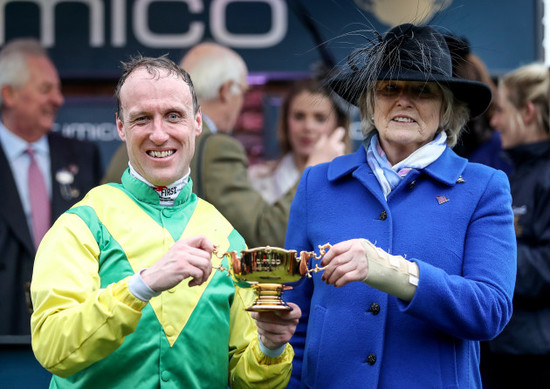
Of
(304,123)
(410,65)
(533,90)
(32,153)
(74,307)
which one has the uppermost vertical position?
(410,65)

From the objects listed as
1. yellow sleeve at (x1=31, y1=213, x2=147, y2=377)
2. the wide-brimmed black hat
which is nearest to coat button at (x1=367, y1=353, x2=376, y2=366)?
yellow sleeve at (x1=31, y1=213, x2=147, y2=377)

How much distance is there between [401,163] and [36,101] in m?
3.38

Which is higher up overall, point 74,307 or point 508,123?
point 508,123

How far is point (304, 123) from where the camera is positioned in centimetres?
573

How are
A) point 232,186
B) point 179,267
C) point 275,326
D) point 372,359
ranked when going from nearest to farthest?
point 179,267 < point 275,326 < point 372,359 < point 232,186

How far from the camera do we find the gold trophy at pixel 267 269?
263 cm

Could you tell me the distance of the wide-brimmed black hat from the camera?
9.91 feet

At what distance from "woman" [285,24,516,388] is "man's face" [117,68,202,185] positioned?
0.53 meters

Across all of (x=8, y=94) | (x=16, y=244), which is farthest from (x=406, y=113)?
(x=8, y=94)

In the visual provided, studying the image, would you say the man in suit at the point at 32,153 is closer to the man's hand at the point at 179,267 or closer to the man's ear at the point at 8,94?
the man's ear at the point at 8,94

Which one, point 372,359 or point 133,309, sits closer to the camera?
point 133,309

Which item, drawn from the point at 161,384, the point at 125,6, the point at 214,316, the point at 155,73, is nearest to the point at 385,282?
the point at 214,316

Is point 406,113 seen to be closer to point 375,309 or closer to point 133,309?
point 375,309

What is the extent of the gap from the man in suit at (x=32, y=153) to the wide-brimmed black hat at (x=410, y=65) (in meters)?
2.89
